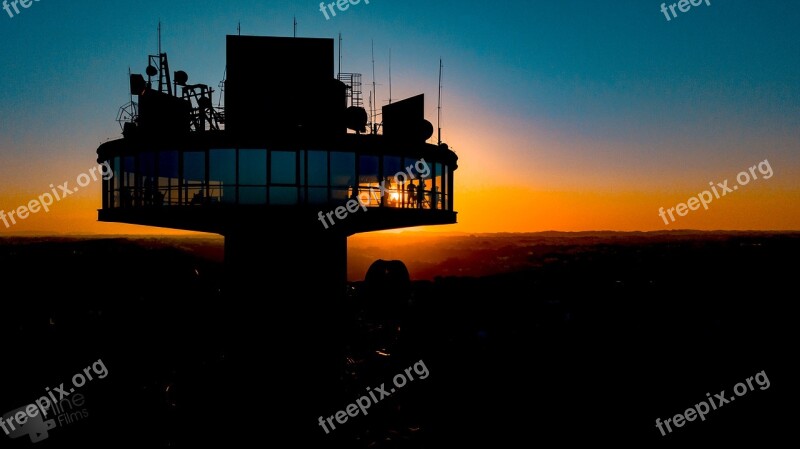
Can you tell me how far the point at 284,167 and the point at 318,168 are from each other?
57.4 inches

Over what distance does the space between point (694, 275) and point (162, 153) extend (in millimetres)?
202156

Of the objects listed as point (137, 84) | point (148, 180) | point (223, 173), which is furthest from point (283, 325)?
point (137, 84)

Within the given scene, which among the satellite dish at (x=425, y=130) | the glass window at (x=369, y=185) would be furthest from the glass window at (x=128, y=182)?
the satellite dish at (x=425, y=130)

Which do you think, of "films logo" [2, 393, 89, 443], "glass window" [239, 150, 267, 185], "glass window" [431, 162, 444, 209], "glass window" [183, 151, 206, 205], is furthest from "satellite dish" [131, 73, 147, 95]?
"films logo" [2, 393, 89, 443]

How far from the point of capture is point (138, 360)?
169ft

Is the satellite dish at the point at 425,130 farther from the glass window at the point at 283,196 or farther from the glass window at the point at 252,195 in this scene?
the glass window at the point at 252,195

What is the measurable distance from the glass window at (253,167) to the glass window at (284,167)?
380 mm

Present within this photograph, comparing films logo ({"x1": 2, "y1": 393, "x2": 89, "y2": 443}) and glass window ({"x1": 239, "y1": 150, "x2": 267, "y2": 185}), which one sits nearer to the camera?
glass window ({"x1": 239, "y1": 150, "x2": 267, "y2": 185})

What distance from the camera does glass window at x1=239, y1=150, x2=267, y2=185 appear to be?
24281mm

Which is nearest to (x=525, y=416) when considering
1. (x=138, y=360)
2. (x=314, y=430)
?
(x=314, y=430)

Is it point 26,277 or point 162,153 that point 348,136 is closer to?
A: point 162,153

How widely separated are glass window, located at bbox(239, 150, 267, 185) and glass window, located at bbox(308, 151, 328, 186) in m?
1.91

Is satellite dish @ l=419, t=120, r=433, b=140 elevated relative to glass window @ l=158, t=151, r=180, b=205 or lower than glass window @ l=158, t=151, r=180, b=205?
elevated

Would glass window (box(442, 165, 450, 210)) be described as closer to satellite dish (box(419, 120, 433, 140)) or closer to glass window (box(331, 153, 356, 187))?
satellite dish (box(419, 120, 433, 140))
